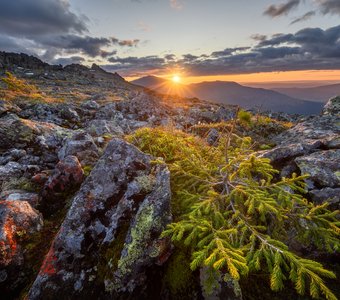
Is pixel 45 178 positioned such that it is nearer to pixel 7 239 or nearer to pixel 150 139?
pixel 7 239

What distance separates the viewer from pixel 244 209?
18.1ft

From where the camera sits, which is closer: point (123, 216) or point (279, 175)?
point (123, 216)

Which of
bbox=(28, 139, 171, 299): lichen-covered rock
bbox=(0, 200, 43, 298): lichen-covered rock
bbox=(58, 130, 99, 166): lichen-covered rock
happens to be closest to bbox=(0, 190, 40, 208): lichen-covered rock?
bbox=(0, 200, 43, 298): lichen-covered rock

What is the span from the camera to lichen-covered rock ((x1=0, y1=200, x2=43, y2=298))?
4395 mm

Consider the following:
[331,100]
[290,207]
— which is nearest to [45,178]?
[290,207]

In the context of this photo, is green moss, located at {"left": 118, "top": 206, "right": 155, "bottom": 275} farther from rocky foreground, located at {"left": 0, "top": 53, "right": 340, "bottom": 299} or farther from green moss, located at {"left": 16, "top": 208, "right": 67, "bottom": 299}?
green moss, located at {"left": 16, "top": 208, "right": 67, "bottom": 299}

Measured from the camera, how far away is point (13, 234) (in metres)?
4.82

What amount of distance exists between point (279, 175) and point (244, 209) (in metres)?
2.56

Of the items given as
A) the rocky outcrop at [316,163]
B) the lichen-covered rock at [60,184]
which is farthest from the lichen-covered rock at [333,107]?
the lichen-covered rock at [60,184]

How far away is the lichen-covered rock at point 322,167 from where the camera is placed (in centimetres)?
640

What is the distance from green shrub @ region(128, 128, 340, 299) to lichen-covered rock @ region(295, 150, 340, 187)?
82cm

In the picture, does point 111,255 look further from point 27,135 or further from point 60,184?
point 27,135

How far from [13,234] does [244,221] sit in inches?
183

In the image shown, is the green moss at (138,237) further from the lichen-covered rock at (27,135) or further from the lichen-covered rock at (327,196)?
the lichen-covered rock at (27,135)
